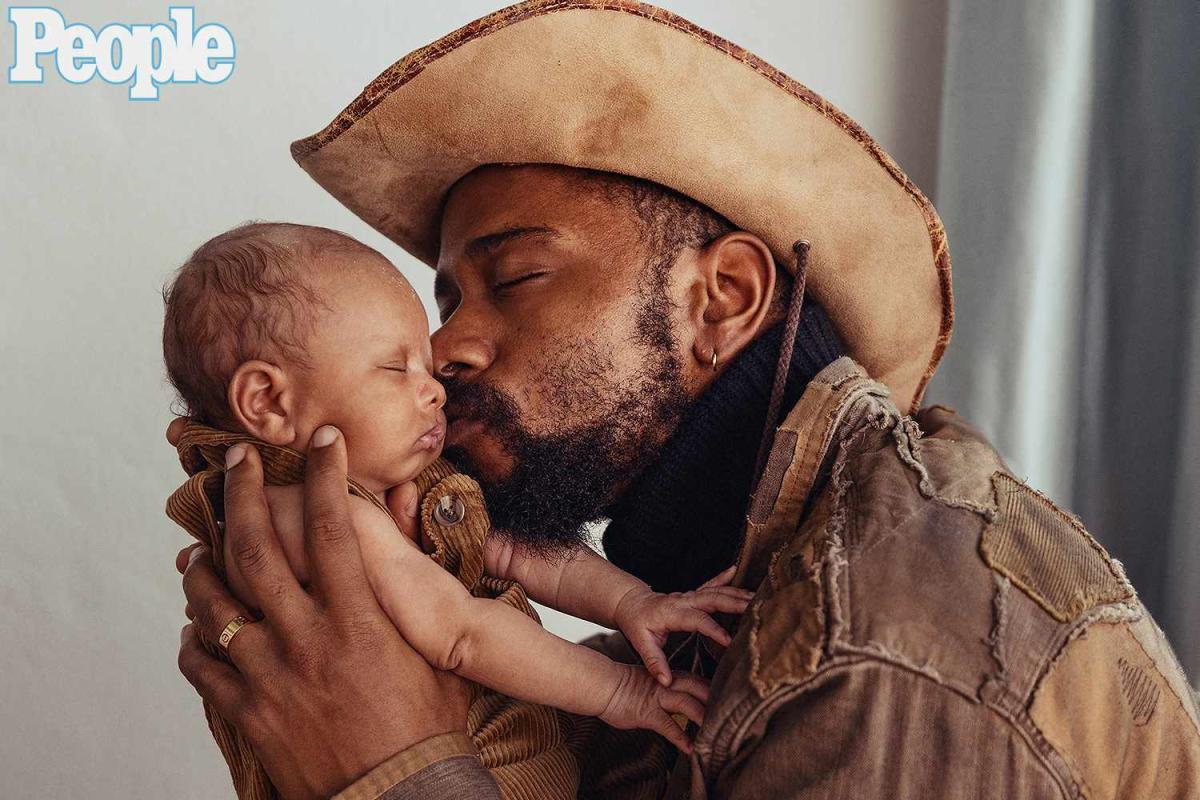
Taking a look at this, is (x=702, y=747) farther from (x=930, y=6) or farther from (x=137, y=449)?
(x=930, y=6)

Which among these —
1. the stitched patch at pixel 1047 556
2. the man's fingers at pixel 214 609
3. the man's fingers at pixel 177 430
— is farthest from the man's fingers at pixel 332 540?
the stitched patch at pixel 1047 556

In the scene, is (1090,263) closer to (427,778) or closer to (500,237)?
(500,237)

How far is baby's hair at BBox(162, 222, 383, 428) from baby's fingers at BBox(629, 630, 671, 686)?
48 cm

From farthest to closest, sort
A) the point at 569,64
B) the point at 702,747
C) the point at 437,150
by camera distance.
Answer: the point at 437,150, the point at 569,64, the point at 702,747

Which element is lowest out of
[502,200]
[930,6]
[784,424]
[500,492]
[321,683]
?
[321,683]

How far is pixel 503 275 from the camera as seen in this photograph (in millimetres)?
1420

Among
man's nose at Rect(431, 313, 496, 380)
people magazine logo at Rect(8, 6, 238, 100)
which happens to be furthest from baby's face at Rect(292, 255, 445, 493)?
people magazine logo at Rect(8, 6, 238, 100)

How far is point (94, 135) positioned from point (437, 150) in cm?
118

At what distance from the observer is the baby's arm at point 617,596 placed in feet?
3.62

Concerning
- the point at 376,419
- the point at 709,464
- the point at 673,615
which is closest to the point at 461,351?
the point at 376,419

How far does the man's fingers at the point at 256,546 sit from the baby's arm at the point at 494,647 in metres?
0.09

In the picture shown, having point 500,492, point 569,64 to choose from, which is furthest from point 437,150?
point 500,492

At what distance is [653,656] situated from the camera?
112 cm

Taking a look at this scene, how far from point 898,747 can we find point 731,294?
726mm
